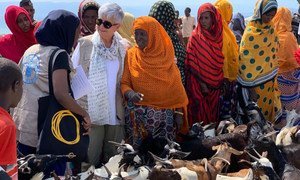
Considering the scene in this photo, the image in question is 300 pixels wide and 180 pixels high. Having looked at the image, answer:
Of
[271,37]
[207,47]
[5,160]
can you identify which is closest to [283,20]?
[271,37]

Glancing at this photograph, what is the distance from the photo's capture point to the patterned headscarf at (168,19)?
555 cm

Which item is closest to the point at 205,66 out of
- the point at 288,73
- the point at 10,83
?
the point at 288,73

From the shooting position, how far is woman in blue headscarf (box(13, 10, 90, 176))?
3.70 metres

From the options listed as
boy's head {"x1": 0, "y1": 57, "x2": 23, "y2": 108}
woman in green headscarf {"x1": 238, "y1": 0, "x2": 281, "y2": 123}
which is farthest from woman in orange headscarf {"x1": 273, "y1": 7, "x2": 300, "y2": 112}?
boy's head {"x1": 0, "y1": 57, "x2": 23, "y2": 108}

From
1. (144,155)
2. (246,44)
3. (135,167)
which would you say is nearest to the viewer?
(135,167)

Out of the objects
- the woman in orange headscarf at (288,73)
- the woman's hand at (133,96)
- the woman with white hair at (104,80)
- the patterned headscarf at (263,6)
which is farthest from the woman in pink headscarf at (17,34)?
the woman in orange headscarf at (288,73)

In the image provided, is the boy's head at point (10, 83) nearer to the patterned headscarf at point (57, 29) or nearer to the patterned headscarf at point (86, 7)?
the patterned headscarf at point (57, 29)

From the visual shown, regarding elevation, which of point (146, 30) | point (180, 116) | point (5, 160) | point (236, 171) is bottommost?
point (236, 171)

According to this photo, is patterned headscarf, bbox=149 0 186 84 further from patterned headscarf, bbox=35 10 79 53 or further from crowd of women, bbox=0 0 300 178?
patterned headscarf, bbox=35 10 79 53

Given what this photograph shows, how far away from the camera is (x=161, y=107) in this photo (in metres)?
4.96

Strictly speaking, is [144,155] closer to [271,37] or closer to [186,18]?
[271,37]

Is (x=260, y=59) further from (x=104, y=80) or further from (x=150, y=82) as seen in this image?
(x=104, y=80)

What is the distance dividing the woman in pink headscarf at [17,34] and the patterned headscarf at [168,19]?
129 centimetres

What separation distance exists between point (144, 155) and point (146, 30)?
1.14 meters
